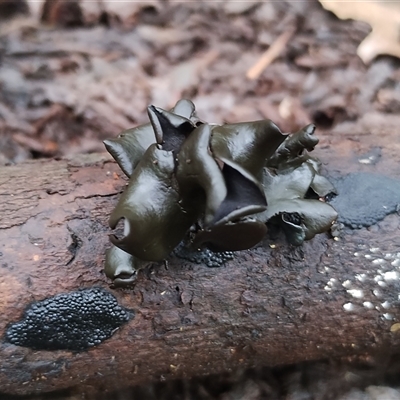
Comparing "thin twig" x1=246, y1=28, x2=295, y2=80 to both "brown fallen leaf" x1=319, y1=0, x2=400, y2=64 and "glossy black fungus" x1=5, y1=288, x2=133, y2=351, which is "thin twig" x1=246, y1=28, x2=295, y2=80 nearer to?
"brown fallen leaf" x1=319, y1=0, x2=400, y2=64

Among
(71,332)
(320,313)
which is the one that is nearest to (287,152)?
(320,313)

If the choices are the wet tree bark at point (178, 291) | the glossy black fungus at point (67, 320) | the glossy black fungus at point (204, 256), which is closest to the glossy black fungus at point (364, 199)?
the wet tree bark at point (178, 291)

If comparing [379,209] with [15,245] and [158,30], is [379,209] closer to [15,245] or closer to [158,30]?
[15,245]

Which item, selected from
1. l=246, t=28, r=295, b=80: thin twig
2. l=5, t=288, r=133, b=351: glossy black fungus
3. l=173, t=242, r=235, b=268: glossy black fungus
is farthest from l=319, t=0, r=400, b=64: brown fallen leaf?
l=5, t=288, r=133, b=351: glossy black fungus

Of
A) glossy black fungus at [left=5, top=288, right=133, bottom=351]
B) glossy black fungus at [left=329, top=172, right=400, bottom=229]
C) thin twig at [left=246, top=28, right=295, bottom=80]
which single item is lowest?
glossy black fungus at [left=5, top=288, right=133, bottom=351]

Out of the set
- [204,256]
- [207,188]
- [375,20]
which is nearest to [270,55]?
[375,20]
